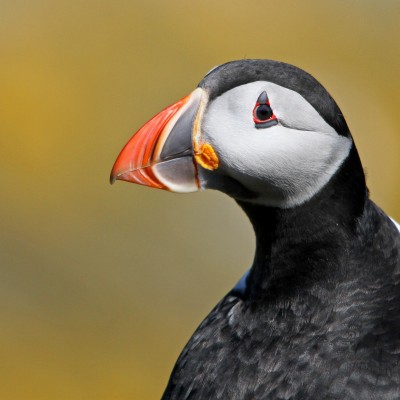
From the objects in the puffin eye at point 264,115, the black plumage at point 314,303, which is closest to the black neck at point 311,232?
the black plumage at point 314,303

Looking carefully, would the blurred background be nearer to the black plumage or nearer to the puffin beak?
the black plumage

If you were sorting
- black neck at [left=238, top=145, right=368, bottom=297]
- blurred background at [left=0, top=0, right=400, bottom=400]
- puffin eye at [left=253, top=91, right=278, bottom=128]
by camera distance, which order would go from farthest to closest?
blurred background at [left=0, top=0, right=400, bottom=400] < black neck at [left=238, top=145, right=368, bottom=297] < puffin eye at [left=253, top=91, right=278, bottom=128]

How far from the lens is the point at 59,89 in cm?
850

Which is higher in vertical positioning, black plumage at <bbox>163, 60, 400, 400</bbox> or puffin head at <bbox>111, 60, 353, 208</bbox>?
puffin head at <bbox>111, 60, 353, 208</bbox>

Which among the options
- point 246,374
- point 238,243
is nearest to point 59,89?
point 238,243

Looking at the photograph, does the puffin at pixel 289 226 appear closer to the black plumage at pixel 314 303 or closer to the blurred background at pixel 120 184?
the black plumage at pixel 314 303

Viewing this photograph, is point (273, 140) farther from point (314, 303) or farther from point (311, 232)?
point (314, 303)

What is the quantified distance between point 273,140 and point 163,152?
313 millimetres

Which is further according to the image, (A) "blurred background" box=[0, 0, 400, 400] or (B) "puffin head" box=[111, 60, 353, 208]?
(A) "blurred background" box=[0, 0, 400, 400]

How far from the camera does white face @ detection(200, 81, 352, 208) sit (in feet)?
10.2

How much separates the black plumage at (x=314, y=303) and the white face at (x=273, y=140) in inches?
1.4

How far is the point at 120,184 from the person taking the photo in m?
7.75

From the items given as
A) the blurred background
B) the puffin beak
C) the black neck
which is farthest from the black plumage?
the blurred background

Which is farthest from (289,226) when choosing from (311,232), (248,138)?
(248,138)
